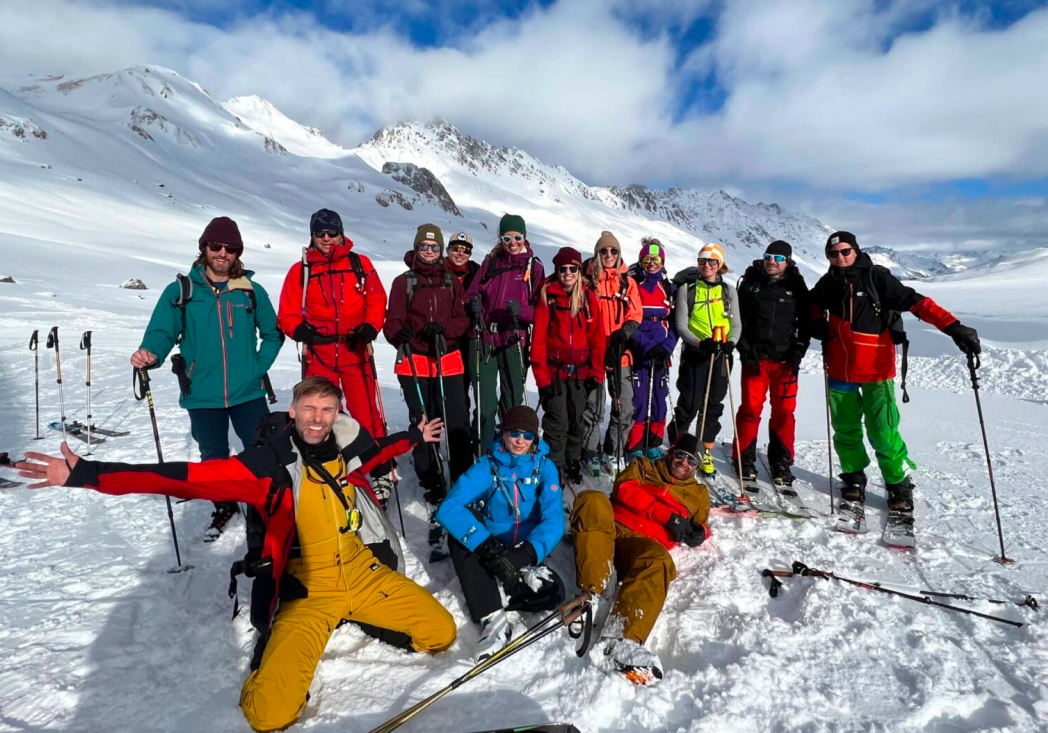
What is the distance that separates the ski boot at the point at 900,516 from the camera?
13.9 feet

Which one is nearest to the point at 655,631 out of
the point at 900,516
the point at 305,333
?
the point at 900,516

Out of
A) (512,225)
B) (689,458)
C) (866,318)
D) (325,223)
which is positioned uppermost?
(512,225)

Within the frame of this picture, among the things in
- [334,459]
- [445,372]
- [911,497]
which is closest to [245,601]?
[334,459]

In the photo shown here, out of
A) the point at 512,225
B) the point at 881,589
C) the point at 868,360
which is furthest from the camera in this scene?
the point at 512,225

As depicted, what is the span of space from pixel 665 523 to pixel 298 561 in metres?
2.52

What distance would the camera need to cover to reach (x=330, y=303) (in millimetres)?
4574

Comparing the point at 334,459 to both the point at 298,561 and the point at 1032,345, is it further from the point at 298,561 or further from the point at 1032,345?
the point at 1032,345

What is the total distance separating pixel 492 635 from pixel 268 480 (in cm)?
154

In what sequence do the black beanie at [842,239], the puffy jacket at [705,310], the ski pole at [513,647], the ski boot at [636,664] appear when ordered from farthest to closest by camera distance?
the puffy jacket at [705,310], the black beanie at [842,239], the ski boot at [636,664], the ski pole at [513,647]

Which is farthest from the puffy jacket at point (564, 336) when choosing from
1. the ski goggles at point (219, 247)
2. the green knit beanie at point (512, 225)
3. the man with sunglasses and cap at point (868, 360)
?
the ski goggles at point (219, 247)

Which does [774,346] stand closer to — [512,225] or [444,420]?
[512,225]

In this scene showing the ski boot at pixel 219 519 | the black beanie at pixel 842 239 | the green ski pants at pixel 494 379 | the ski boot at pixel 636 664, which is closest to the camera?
the ski boot at pixel 636 664

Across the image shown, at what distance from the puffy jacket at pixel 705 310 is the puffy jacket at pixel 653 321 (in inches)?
9.9

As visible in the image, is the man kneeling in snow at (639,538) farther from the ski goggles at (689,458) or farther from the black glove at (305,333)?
the black glove at (305,333)
